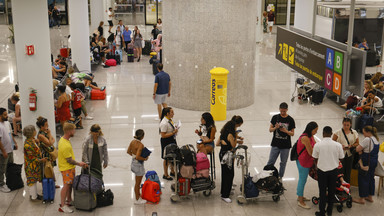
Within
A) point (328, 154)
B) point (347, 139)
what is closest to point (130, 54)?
point (347, 139)

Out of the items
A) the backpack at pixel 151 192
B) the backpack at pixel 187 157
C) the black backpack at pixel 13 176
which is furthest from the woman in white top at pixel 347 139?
the black backpack at pixel 13 176

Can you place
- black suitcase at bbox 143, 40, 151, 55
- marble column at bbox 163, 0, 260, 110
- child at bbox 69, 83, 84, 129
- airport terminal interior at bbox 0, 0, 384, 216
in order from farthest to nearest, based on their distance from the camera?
black suitcase at bbox 143, 40, 151, 55 < marble column at bbox 163, 0, 260, 110 < child at bbox 69, 83, 84, 129 < airport terminal interior at bbox 0, 0, 384, 216

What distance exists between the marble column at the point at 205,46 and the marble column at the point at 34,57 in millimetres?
4720

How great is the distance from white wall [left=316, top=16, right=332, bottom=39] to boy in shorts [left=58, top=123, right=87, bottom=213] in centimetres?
1697

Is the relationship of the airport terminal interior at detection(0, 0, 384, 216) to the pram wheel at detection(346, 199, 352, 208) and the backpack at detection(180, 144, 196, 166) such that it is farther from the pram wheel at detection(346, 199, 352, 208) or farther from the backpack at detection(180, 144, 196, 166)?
the backpack at detection(180, 144, 196, 166)

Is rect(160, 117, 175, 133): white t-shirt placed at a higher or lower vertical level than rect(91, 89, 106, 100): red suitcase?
higher

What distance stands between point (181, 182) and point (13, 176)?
3.10 m

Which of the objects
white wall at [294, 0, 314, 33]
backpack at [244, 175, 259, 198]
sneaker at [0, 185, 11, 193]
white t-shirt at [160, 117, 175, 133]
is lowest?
sneaker at [0, 185, 11, 193]

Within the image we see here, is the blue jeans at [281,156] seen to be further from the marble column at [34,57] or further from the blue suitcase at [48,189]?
the marble column at [34,57]

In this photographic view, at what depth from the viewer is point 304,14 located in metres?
21.4

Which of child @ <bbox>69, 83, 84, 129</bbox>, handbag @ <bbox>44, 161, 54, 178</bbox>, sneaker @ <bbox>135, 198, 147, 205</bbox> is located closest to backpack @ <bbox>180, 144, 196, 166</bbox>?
sneaker @ <bbox>135, 198, 147, 205</bbox>

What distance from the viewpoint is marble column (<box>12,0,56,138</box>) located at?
988cm

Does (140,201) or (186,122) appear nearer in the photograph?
(140,201)

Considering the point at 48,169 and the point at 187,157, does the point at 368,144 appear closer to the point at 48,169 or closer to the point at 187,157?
the point at 187,157
